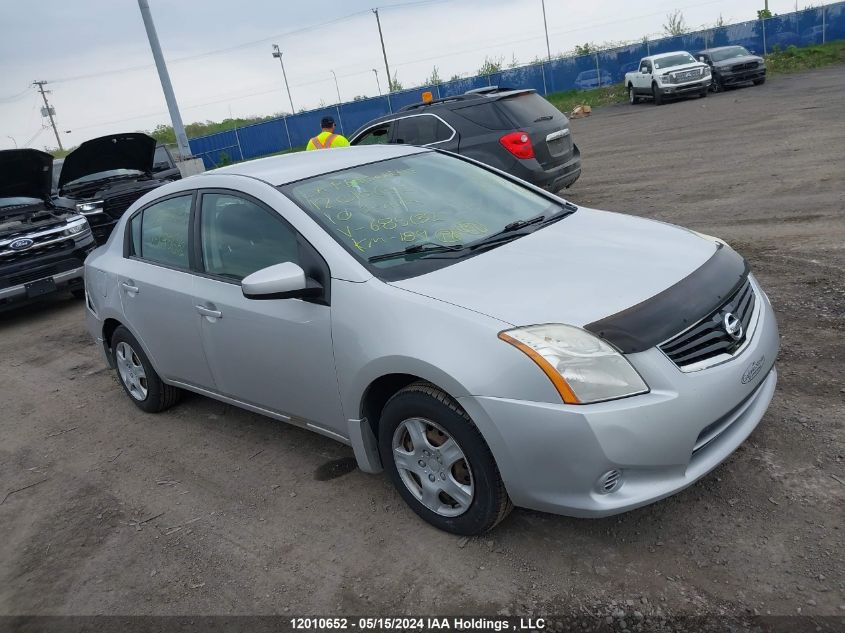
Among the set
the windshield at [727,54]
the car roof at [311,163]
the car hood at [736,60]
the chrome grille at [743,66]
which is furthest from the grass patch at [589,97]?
the car roof at [311,163]

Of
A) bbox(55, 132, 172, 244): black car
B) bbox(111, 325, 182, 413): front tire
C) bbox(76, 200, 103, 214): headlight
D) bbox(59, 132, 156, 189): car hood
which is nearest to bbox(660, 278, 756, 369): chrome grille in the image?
bbox(111, 325, 182, 413): front tire

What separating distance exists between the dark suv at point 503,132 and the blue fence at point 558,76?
2711cm

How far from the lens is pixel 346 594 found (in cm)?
301

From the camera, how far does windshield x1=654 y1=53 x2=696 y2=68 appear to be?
2542 cm

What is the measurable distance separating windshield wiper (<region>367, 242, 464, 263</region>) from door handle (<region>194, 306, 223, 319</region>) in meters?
1.07

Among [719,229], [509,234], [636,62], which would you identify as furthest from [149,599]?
[636,62]

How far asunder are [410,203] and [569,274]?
3.66 feet

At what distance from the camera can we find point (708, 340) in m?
2.92

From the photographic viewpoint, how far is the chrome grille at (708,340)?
9.25 ft

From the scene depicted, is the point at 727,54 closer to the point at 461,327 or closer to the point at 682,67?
the point at 682,67

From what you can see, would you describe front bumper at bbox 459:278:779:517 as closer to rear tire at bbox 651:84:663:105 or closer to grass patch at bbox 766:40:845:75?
rear tire at bbox 651:84:663:105

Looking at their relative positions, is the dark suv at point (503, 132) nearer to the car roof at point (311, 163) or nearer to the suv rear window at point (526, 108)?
the suv rear window at point (526, 108)

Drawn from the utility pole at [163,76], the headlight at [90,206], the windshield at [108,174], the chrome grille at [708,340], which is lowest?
the chrome grille at [708,340]

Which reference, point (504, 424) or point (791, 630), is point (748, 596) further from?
point (504, 424)
